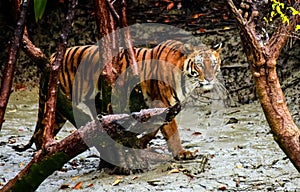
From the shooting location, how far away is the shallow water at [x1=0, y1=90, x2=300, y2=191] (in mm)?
3336

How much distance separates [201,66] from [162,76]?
26cm

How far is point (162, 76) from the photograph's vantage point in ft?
13.2

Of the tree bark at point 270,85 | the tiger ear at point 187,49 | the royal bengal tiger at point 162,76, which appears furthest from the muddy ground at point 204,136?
the tree bark at point 270,85

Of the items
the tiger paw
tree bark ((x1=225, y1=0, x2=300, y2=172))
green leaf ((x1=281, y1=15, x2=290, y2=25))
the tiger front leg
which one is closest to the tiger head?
the tiger front leg

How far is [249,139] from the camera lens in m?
4.44

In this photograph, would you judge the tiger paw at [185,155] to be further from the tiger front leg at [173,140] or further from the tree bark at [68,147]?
the tree bark at [68,147]

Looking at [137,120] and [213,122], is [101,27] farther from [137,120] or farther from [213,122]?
[213,122]

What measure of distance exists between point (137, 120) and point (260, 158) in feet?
5.96

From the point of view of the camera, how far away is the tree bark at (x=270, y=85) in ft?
6.89

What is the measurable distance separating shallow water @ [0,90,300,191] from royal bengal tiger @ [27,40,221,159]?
0.28 meters

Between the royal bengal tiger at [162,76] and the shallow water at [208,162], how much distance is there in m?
0.28

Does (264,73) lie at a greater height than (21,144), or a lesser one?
greater

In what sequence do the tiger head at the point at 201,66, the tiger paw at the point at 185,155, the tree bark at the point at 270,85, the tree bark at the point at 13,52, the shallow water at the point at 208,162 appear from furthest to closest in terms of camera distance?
the tiger head at the point at 201,66 < the tiger paw at the point at 185,155 < the shallow water at the point at 208,162 < the tree bark at the point at 270,85 < the tree bark at the point at 13,52

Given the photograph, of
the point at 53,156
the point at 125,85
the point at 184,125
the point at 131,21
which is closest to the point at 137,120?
the point at 53,156
